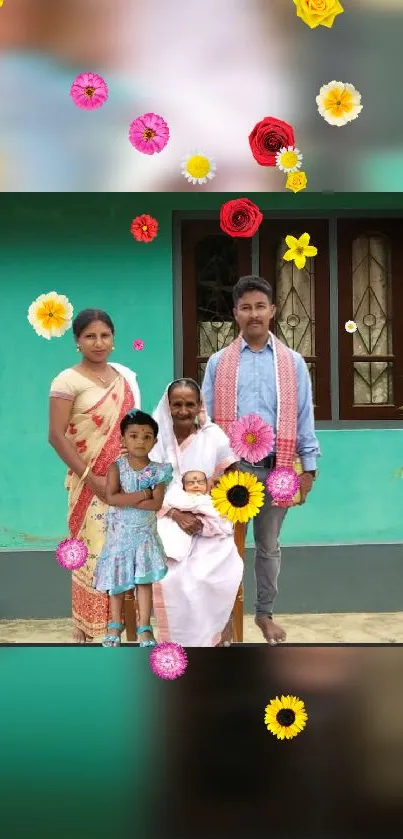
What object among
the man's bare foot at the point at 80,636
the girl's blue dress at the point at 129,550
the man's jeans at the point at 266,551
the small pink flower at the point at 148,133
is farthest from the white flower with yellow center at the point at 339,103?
the man's bare foot at the point at 80,636

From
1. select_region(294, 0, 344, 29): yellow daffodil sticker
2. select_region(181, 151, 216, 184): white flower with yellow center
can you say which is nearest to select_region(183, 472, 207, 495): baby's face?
select_region(181, 151, 216, 184): white flower with yellow center

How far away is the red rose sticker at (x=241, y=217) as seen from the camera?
283 cm

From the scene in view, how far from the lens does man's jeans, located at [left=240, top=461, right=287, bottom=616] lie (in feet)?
11.1

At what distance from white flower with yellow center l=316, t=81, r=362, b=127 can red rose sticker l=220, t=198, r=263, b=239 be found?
0.32m

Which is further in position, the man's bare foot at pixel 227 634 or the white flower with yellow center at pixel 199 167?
the man's bare foot at pixel 227 634

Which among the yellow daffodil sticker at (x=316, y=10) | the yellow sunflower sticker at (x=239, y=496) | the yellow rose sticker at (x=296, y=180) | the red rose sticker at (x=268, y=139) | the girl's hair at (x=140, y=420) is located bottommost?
the yellow sunflower sticker at (x=239, y=496)

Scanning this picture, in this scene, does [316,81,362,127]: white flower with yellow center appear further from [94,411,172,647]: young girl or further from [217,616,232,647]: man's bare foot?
[217,616,232,647]: man's bare foot

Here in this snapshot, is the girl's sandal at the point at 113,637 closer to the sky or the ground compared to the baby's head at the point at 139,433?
closer to the ground

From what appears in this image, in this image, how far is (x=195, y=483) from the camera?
3232 mm

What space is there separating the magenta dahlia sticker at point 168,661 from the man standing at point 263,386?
1.92ft

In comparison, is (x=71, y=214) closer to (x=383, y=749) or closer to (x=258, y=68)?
(x=258, y=68)

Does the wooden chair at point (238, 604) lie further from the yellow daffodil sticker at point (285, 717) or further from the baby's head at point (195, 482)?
the yellow daffodil sticker at point (285, 717)

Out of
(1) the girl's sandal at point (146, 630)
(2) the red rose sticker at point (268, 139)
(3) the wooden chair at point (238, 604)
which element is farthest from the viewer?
(3) the wooden chair at point (238, 604)

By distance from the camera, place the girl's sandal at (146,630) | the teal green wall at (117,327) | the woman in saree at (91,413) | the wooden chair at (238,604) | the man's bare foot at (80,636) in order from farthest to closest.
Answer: the teal green wall at (117,327) < the man's bare foot at (80,636) < the wooden chair at (238,604) < the woman in saree at (91,413) < the girl's sandal at (146,630)
